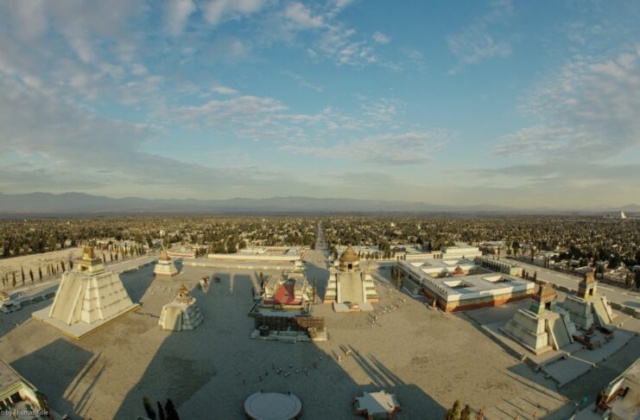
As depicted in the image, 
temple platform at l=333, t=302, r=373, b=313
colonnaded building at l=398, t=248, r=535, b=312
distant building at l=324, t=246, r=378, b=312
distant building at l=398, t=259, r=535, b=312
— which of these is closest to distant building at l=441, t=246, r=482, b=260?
colonnaded building at l=398, t=248, r=535, b=312

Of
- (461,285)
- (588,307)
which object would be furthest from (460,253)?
(588,307)

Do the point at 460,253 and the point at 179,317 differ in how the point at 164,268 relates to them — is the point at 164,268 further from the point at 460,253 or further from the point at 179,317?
the point at 460,253

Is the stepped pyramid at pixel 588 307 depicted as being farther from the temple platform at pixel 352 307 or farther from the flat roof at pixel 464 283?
the temple platform at pixel 352 307

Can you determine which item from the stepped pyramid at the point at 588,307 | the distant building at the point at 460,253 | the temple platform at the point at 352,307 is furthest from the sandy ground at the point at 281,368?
the distant building at the point at 460,253

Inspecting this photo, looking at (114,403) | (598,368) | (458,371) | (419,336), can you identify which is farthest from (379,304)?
(114,403)

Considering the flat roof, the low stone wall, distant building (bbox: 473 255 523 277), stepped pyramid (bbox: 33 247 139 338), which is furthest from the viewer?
distant building (bbox: 473 255 523 277)

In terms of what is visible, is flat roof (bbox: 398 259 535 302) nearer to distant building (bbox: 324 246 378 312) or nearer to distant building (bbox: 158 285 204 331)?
distant building (bbox: 324 246 378 312)

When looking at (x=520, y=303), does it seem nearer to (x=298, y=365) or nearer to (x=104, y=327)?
(x=298, y=365)
